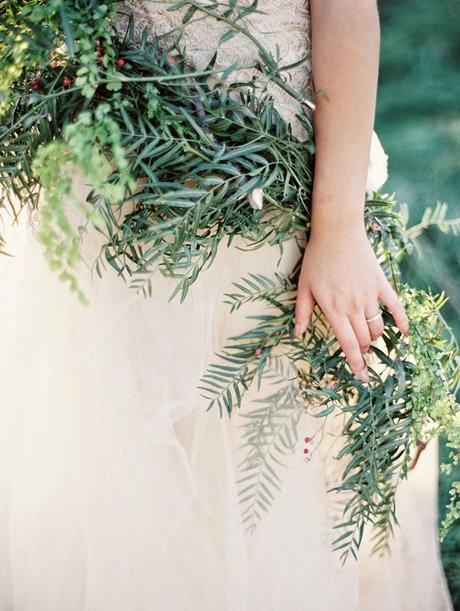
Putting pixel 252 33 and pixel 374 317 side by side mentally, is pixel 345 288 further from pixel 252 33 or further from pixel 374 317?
pixel 252 33

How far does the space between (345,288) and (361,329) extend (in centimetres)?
6

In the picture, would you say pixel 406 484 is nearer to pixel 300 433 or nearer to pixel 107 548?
pixel 300 433

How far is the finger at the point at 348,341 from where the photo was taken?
0.90 meters

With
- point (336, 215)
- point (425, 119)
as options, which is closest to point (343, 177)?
point (336, 215)

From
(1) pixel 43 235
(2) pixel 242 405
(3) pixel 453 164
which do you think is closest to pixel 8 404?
(2) pixel 242 405

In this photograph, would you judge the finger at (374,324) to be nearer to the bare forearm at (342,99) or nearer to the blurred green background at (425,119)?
the bare forearm at (342,99)

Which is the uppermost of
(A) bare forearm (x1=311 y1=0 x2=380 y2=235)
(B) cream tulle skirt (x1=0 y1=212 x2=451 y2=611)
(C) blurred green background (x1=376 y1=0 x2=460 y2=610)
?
(C) blurred green background (x1=376 y1=0 x2=460 y2=610)

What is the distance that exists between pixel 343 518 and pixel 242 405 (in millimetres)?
223

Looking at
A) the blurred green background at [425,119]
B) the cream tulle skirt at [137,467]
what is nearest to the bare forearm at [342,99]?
the cream tulle skirt at [137,467]

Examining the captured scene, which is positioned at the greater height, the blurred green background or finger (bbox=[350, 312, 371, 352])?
the blurred green background

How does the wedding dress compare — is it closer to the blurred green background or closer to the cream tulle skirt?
the cream tulle skirt

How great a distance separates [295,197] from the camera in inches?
35.2

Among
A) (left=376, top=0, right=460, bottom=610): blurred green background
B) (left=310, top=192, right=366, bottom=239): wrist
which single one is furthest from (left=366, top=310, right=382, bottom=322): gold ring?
(left=376, top=0, right=460, bottom=610): blurred green background

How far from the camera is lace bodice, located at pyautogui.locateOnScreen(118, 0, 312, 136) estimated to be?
84cm
